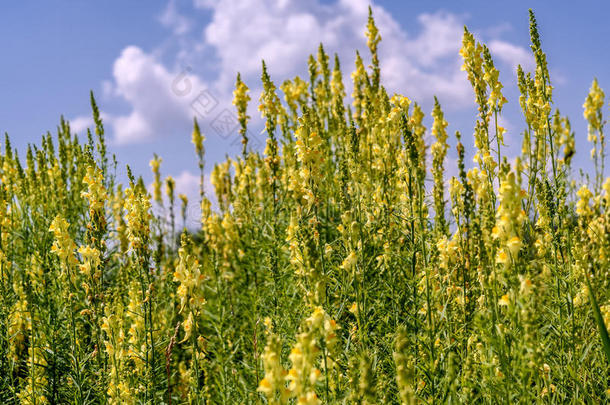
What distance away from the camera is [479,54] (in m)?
3.74

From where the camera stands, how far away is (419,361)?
2879mm

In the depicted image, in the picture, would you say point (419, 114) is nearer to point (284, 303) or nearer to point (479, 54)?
point (479, 54)

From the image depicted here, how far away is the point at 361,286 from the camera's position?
3.49 meters

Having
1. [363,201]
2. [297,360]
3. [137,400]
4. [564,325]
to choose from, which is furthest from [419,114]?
[297,360]

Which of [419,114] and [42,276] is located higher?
[419,114]

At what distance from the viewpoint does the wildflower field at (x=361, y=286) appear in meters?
2.26

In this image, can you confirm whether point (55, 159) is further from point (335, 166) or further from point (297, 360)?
point (297, 360)

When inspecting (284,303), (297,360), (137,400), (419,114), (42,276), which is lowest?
(137,400)

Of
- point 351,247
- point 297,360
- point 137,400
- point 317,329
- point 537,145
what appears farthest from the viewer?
point 537,145

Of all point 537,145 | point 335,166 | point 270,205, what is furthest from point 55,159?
point 537,145

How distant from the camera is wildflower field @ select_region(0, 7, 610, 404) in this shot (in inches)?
89.1

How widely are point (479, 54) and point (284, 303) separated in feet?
7.96

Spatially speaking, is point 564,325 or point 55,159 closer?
point 564,325

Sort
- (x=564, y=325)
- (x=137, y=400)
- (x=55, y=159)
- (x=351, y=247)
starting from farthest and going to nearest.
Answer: (x=55, y=159)
(x=137, y=400)
(x=564, y=325)
(x=351, y=247)
